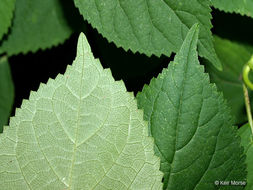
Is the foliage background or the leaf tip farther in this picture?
the foliage background

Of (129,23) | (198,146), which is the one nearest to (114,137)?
(198,146)

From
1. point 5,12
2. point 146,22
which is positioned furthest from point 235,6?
point 5,12

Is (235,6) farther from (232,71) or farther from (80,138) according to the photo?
(80,138)

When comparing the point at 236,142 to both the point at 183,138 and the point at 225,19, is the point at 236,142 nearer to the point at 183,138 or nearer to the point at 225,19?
the point at 183,138

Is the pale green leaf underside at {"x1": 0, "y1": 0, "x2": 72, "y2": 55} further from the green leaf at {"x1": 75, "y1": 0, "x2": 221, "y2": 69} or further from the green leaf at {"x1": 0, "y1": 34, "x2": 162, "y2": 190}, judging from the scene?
the green leaf at {"x1": 0, "y1": 34, "x2": 162, "y2": 190}

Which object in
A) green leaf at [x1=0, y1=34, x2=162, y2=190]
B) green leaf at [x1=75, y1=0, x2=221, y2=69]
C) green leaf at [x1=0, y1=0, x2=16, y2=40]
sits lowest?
green leaf at [x1=0, y1=34, x2=162, y2=190]

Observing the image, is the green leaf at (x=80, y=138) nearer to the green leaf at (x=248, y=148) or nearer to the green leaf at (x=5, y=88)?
the green leaf at (x=248, y=148)

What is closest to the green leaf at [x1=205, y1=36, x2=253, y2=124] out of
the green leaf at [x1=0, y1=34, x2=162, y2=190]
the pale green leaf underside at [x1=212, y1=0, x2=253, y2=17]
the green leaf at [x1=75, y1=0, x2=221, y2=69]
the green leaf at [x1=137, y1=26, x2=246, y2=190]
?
the pale green leaf underside at [x1=212, y1=0, x2=253, y2=17]
